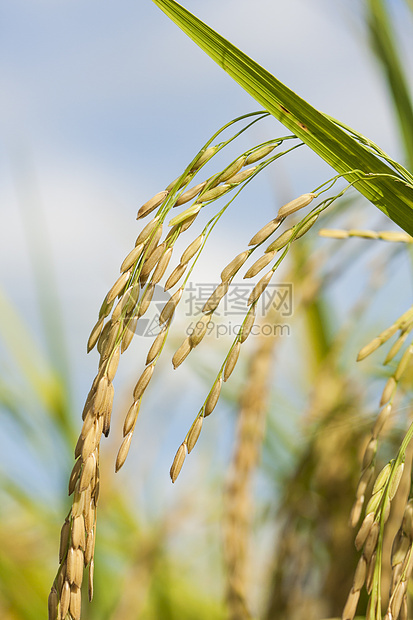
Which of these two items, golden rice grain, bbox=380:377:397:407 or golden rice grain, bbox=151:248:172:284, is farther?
golden rice grain, bbox=380:377:397:407

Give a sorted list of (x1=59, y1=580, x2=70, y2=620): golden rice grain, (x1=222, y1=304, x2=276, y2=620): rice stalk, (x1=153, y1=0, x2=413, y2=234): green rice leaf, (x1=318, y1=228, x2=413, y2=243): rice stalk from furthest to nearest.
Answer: (x1=222, y1=304, x2=276, y2=620): rice stalk, (x1=318, y1=228, x2=413, y2=243): rice stalk, (x1=153, y1=0, x2=413, y2=234): green rice leaf, (x1=59, y1=580, x2=70, y2=620): golden rice grain

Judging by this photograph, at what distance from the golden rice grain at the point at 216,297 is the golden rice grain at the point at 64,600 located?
0.77 ft

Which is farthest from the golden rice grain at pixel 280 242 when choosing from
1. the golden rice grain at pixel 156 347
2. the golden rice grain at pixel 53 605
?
the golden rice grain at pixel 53 605

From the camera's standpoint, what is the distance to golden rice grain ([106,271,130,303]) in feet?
1.58

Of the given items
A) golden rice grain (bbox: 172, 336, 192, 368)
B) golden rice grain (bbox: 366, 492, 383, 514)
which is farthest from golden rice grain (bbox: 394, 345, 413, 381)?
golden rice grain (bbox: 172, 336, 192, 368)

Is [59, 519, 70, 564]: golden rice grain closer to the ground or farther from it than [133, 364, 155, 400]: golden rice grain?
closer to the ground

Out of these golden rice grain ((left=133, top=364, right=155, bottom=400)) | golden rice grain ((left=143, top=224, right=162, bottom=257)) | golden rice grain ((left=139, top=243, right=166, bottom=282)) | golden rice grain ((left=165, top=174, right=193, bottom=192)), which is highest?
golden rice grain ((left=165, top=174, right=193, bottom=192))

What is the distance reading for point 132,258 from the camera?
1.62 feet

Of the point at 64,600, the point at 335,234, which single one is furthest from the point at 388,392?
the point at 64,600

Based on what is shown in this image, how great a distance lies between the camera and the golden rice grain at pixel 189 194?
0.52 metres

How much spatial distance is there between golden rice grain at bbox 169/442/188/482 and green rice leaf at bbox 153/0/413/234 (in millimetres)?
286

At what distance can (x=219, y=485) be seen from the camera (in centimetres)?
176

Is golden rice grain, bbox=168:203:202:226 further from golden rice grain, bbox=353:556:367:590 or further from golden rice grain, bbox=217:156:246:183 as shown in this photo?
golden rice grain, bbox=353:556:367:590

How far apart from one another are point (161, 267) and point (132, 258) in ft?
0.08
